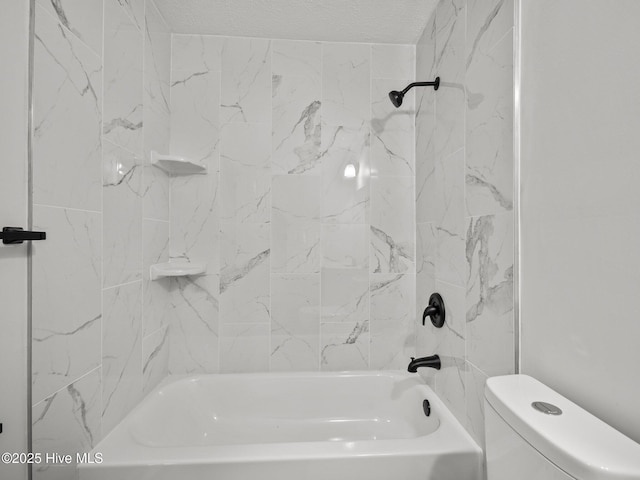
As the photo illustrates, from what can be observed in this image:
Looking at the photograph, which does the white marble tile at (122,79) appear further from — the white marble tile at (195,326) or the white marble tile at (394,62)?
the white marble tile at (394,62)

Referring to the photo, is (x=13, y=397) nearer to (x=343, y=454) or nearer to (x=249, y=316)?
(x=343, y=454)

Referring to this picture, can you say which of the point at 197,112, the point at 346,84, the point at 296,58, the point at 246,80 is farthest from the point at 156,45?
the point at 346,84

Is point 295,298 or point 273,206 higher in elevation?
point 273,206

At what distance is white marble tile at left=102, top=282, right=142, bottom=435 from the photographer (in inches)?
44.1

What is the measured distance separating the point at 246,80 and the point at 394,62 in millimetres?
841

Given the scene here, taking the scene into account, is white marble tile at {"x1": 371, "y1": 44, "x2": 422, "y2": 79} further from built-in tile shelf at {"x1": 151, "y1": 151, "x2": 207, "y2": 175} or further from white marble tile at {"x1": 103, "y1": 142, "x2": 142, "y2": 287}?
white marble tile at {"x1": 103, "y1": 142, "x2": 142, "y2": 287}

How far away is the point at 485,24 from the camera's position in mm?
1056

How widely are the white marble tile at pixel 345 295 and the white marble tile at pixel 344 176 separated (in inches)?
11.8

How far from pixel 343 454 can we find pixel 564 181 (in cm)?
100

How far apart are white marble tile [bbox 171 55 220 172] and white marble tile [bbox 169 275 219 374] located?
0.66 m

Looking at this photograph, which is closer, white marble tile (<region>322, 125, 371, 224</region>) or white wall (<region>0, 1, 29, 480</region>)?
white wall (<region>0, 1, 29, 480</region>)

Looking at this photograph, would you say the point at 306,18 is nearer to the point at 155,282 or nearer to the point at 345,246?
the point at 345,246

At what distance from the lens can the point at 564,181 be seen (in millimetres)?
732

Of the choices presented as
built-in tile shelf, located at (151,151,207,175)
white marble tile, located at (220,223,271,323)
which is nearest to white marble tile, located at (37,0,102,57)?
built-in tile shelf, located at (151,151,207,175)
